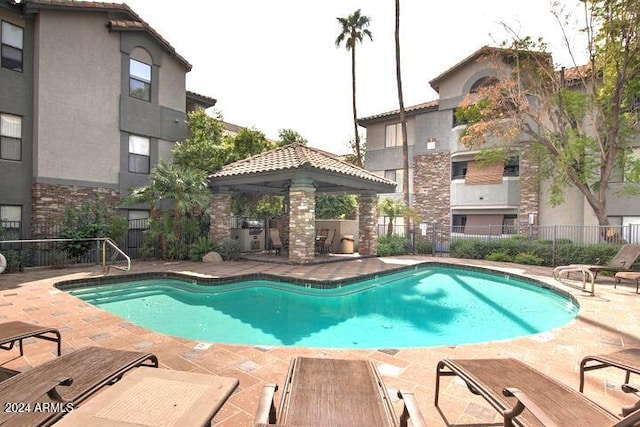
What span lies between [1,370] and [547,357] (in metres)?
6.02

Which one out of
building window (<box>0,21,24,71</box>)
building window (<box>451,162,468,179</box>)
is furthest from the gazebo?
building window (<box>0,21,24,71</box>)

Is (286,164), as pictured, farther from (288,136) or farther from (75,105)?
(75,105)

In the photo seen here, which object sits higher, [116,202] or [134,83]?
[134,83]

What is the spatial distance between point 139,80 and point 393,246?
1473cm

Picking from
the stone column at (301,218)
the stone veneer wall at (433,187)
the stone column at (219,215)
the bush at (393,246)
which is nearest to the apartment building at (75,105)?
the stone column at (219,215)

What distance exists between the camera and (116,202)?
49.1ft

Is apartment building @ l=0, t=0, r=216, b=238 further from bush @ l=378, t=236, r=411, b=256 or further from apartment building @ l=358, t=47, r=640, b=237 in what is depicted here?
apartment building @ l=358, t=47, r=640, b=237

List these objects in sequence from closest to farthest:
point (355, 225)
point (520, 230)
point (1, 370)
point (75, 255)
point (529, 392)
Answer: point (529, 392) < point (1, 370) < point (75, 255) < point (355, 225) < point (520, 230)

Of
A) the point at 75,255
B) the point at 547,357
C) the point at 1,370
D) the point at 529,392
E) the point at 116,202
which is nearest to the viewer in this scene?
the point at 529,392

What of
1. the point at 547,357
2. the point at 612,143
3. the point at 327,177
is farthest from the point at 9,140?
the point at 612,143

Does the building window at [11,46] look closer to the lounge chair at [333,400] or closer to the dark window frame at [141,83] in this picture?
the dark window frame at [141,83]

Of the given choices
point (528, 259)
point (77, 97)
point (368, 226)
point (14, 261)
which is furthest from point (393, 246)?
point (77, 97)

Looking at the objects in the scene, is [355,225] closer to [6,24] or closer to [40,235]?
[40,235]

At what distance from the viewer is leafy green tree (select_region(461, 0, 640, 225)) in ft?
40.9
